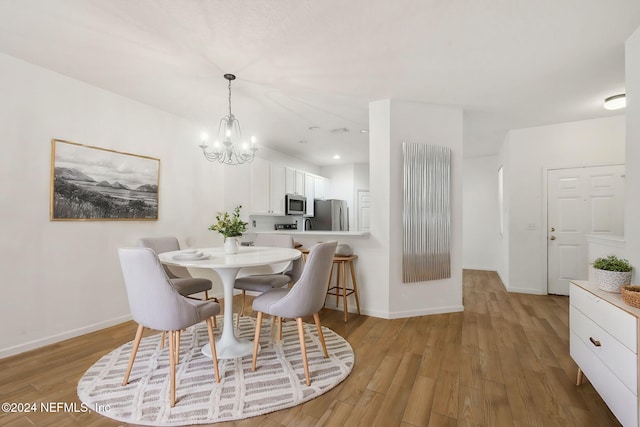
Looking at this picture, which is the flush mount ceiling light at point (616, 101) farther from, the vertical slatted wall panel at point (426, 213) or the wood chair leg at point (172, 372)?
the wood chair leg at point (172, 372)

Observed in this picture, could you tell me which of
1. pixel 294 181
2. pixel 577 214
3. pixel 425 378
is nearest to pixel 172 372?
pixel 425 378

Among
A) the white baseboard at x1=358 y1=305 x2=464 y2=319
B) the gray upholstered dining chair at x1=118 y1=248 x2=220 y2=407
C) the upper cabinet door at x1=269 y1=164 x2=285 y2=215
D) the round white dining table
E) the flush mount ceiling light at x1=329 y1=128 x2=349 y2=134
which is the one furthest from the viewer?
the upper cabinet door at x1=269 y1=164 x2=285 y2=215

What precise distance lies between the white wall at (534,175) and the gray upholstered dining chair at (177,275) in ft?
14.6

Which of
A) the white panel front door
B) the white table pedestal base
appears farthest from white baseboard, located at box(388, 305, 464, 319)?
the white panel front door

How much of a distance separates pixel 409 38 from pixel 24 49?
298cm

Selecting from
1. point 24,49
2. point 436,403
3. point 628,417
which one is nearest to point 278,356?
point 436,403

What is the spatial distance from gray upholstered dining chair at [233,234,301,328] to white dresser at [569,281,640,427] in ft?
7.31

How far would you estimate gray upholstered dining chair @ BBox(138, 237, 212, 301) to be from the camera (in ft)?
8.63

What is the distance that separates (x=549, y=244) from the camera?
438cm

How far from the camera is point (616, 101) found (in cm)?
320

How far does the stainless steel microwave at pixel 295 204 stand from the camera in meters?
5.43

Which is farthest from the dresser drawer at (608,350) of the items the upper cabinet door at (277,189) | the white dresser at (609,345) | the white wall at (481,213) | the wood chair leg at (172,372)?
the white wall at (481,213)

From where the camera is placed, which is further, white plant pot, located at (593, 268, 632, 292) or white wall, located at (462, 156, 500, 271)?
white wall, located at (462, 156, 500, 271)

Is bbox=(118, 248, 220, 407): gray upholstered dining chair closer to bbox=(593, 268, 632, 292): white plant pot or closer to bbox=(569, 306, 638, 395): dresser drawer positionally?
bbox=(569, 306, 638, 395): dresser drawer
